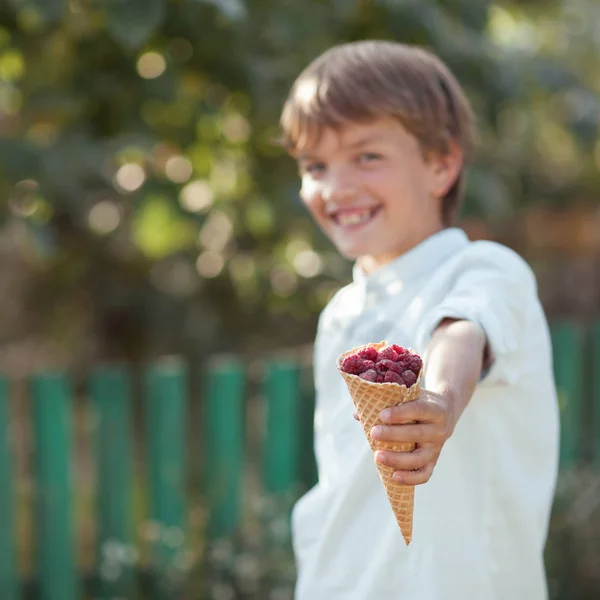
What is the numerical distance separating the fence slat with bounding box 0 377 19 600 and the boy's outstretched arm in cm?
211

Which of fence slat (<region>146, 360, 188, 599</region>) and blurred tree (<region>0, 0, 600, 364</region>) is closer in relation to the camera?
blurred tree (<region>0, 0, 600, 364</region>)

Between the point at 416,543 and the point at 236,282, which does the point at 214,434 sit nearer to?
the point at 236,282

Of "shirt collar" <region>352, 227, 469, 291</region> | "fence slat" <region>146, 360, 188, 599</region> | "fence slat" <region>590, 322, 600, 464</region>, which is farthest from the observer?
"fence slat" <region>590, 322, 600, 464</region>

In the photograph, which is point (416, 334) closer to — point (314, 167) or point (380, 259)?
point (380, 259)

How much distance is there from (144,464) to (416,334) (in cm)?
198

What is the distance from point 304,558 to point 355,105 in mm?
903

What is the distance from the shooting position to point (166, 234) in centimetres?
427

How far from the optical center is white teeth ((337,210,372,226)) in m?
1.65

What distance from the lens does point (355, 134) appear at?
5.34 ft

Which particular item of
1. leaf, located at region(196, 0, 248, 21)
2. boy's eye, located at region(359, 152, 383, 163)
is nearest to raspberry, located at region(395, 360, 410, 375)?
boy's eye, located at region(359, 152, 383, 163)

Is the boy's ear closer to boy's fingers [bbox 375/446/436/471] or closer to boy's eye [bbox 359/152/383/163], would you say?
boy's eye [bbox 359/152/383/163]

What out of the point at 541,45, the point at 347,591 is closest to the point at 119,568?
the point at 347,591

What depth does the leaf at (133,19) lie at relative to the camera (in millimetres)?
2223

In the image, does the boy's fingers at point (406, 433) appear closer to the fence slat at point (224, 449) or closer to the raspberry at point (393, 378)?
the raspberry at point (393, 378)
